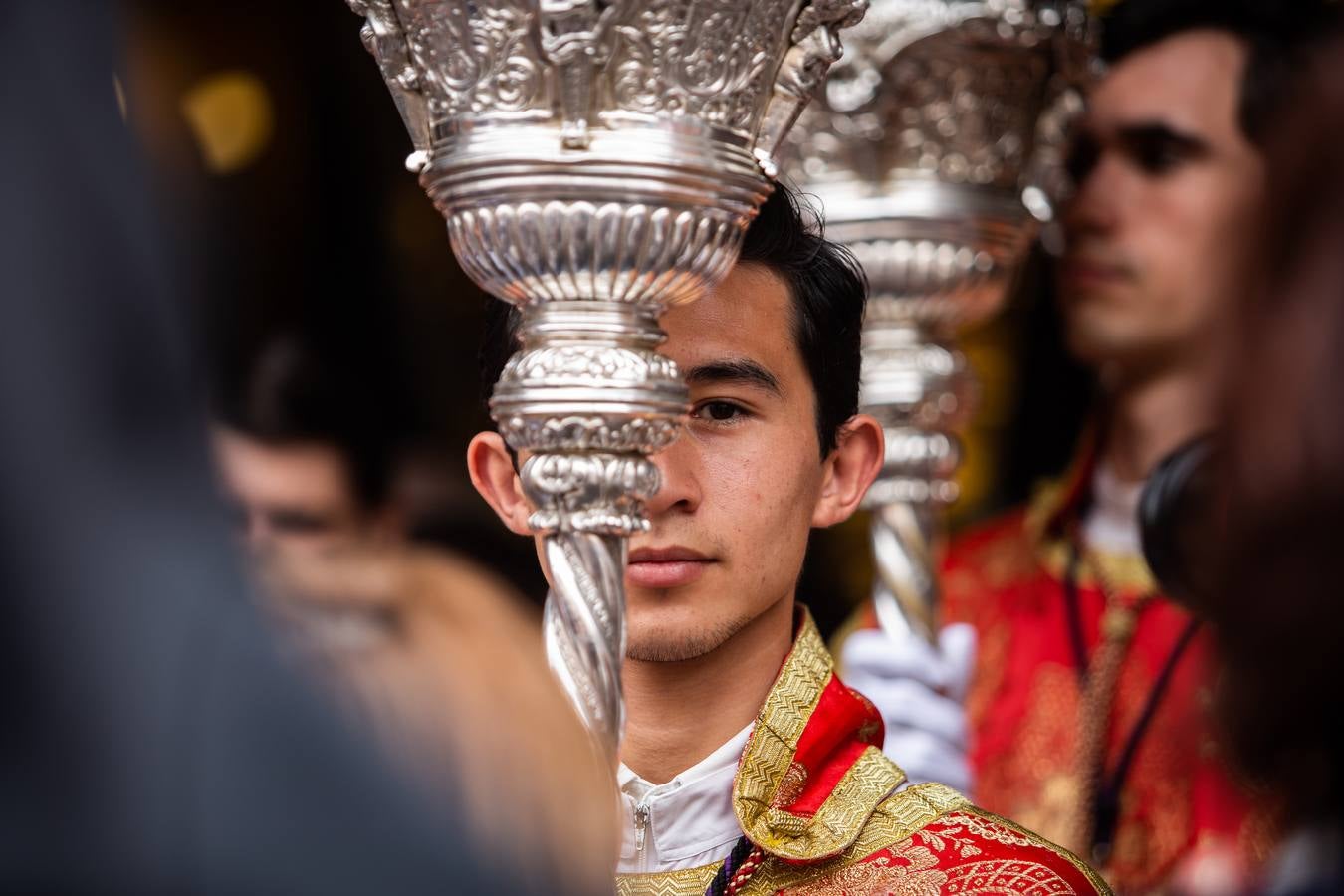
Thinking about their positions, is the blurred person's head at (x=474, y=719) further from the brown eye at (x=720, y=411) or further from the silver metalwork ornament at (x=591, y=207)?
the brown eye at (x=720, y=411)

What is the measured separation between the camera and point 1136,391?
4.18 meters

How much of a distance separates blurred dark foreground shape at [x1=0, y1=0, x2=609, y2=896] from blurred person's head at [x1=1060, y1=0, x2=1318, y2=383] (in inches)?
117

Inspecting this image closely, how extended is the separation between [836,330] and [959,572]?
7.00 ft

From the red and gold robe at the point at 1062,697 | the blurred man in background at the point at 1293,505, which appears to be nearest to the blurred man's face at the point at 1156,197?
the red and gold robe at the point at 1062,697

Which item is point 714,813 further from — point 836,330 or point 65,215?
point 65,215

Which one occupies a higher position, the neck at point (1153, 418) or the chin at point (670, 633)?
the neck at point (1153, 418)

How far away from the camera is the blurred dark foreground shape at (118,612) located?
118 cm

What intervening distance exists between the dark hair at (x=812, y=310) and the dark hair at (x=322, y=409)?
1.18ft

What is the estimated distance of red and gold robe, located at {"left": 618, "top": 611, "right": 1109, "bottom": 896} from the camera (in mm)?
2303

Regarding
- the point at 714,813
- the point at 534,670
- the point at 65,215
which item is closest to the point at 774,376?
the point at 714,813

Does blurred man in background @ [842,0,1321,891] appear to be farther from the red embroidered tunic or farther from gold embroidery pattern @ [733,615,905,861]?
gold embroidery pattern @ [733,615,905,861]

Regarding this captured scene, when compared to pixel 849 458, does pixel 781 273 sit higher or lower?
higher

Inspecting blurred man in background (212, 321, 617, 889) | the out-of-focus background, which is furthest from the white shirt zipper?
blurred man in background (212, 321, 617, 889)

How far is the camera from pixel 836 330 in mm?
2527
